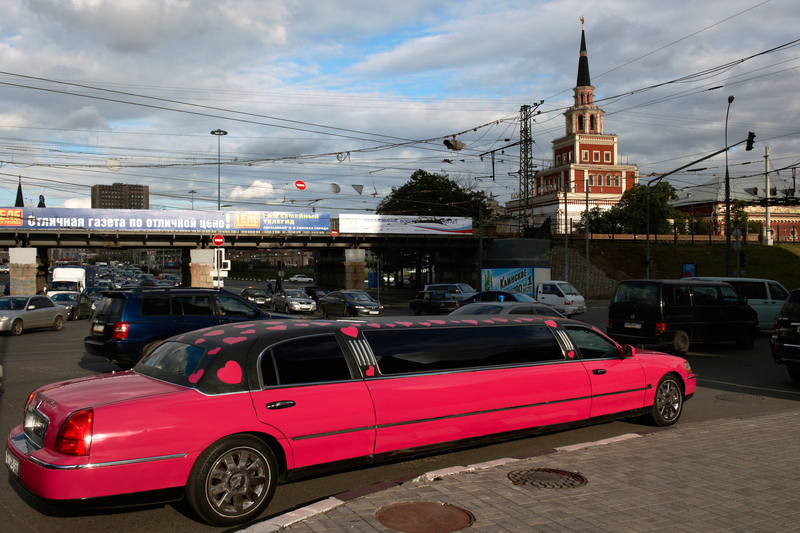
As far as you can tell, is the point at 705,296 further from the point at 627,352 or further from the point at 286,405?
the point at 286,405

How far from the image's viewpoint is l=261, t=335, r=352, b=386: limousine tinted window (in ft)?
15.8

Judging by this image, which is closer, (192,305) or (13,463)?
(13,463)

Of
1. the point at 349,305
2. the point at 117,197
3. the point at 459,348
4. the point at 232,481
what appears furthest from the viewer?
the point at 117,197

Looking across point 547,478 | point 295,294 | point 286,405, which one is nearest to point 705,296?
point 547,478

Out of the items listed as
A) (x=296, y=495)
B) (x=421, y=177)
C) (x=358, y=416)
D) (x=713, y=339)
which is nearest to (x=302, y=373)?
(x=358, y=416)

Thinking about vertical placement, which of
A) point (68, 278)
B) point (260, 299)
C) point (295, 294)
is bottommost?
point (260, 299)

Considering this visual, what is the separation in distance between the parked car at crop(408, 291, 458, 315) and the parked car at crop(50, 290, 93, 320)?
1771 cm

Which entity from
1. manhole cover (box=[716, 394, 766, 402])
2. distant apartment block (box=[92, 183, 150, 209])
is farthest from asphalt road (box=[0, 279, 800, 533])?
distant apartment block (box=[92, 183, 150, 209])

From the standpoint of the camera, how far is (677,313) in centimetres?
1438

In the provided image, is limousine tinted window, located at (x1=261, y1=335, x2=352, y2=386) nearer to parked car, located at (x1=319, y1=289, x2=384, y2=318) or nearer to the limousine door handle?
the limousine door handle

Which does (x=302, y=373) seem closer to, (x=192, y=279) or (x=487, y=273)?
(x=487, y=273)

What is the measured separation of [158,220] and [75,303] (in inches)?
471

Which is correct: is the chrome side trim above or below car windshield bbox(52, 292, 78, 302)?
above

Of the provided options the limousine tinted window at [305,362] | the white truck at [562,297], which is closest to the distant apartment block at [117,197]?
the white truck at [562,297]
